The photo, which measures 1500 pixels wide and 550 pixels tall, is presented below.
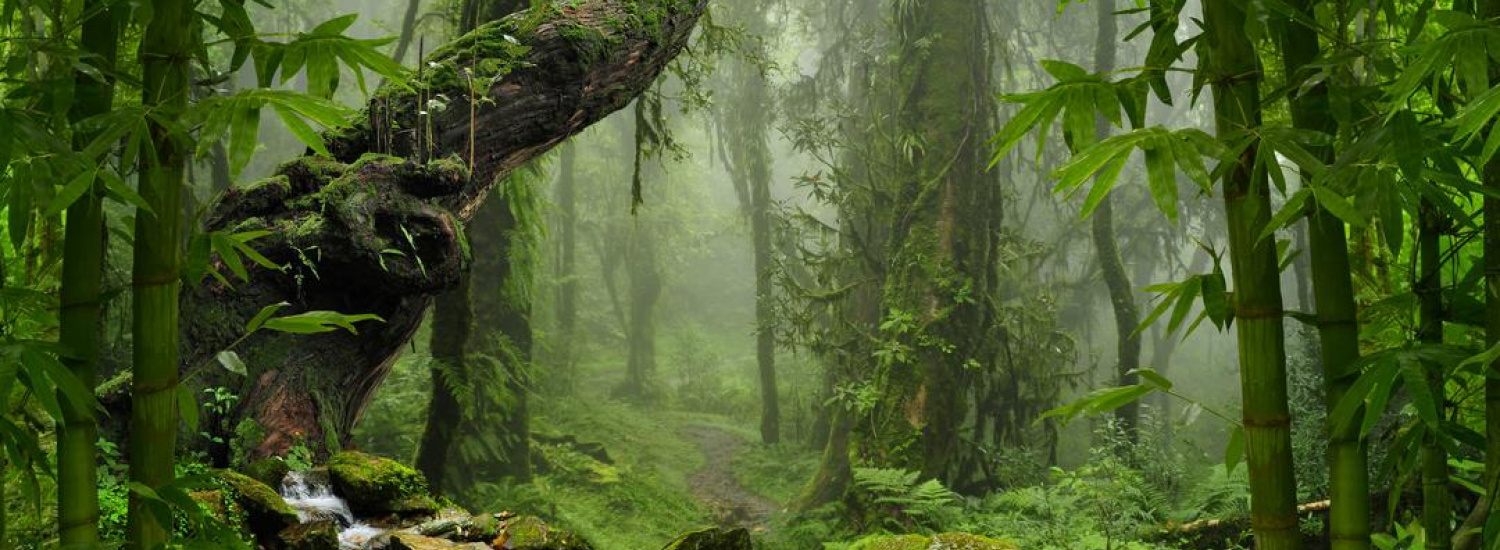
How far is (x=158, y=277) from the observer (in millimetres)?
1495

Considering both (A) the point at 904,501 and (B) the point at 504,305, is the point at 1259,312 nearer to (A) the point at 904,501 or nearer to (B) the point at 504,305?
(A) the point at 904,501

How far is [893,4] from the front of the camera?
9719 mm

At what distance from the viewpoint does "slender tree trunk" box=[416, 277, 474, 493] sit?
268 inches

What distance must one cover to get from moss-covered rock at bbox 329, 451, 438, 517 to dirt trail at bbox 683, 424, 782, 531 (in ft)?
18.4

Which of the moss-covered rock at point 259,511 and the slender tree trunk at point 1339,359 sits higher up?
the slender tree trunk at point 1339,359

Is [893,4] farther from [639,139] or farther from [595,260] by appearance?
[595,260]

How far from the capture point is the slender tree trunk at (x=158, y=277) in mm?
1482

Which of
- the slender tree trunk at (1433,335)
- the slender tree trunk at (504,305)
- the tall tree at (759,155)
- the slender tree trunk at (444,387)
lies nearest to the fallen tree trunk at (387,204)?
the slender tree trunk at (444,387)

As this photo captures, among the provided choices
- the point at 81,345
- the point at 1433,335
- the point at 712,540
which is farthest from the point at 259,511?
the point at 1433,335

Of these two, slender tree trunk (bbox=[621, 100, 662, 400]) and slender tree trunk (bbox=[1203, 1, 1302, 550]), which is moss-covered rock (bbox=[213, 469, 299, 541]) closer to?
slender tree trunk (bbox=[1203, 1, 1302, 550])

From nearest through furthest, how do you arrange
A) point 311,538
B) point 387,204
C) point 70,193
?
point 70,193
point 311,538
point 387,204

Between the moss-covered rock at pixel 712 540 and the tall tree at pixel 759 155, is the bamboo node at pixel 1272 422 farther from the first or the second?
the tall tree at pixel 759 155

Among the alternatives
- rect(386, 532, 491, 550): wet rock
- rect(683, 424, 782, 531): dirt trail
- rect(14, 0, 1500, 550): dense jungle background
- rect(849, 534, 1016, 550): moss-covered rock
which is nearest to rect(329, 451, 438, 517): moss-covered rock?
rect(14, 0, 1500, 550): dense jungle background

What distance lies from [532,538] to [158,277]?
2.67 m
